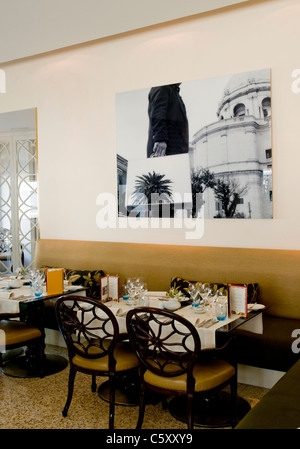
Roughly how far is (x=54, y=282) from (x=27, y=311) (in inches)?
12.6

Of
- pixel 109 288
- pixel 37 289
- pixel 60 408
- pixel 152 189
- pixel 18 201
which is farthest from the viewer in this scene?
pixel 18 201

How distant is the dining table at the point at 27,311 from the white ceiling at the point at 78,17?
2.40 meters

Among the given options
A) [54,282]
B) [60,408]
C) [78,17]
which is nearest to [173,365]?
[60,408]

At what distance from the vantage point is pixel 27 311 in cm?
354

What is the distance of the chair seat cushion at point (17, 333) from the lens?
3.47 m

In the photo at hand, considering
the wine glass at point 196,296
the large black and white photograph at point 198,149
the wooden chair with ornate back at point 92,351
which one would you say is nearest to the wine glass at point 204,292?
the wine glass at point 196,296

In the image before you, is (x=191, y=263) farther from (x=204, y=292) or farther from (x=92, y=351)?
(x=92, y=351)

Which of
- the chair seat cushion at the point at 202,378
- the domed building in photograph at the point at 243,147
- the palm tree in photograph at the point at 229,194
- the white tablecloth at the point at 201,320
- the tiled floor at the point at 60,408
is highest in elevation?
the domed building in photograph at the point at 243,147

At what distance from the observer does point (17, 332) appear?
3.56m

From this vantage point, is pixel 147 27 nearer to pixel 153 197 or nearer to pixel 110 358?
pixel 153 197

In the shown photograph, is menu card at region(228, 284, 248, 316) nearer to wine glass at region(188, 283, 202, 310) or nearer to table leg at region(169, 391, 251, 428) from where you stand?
wine glass at region(188, 283, 202, 310)

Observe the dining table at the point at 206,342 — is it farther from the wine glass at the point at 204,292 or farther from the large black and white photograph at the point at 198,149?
the large black and white photograph at the point at 198,149

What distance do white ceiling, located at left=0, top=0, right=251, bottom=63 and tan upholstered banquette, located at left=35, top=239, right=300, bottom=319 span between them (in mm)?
2113

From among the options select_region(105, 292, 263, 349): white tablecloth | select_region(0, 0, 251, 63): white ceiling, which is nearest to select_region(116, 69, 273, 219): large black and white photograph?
select_region(0, 0, 251, 63): white ceiling
